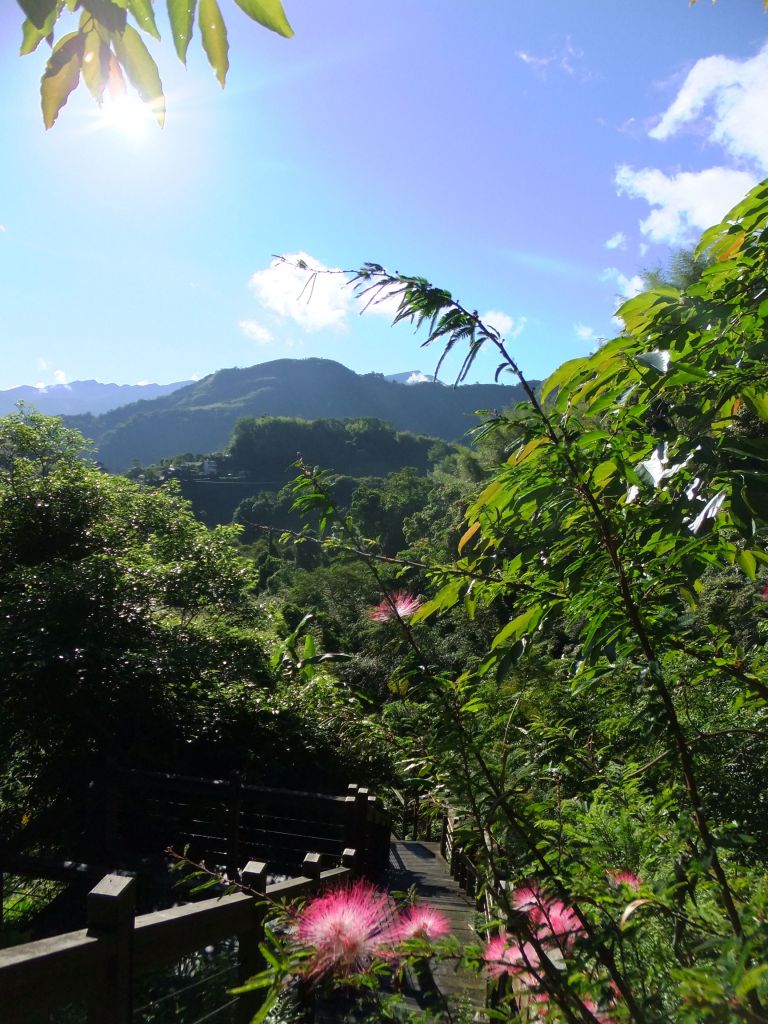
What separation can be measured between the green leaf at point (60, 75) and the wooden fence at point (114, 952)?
1.25 metres

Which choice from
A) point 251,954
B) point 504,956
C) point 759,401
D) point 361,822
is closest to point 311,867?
point 251,954

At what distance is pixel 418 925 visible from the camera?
1.22m

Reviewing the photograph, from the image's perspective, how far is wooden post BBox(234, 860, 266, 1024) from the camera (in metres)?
1.87

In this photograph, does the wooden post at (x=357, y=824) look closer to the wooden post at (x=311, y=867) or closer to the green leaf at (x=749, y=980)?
the wooden post at (x=311, y=867)

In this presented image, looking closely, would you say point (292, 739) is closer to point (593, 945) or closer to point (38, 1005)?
point (38, 1005)

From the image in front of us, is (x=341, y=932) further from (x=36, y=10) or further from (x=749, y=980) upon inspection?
(x=36, y=10)

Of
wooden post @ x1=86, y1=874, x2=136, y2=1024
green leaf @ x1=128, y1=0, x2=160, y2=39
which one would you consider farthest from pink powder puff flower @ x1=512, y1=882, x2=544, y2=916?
green leaf @ x1=128, y1=0, x2=160, y2=39

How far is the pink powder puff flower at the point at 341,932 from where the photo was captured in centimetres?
112

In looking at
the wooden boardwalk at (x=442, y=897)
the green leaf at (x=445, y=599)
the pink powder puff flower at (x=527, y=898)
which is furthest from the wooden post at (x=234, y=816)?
the green leaf at (x=445, y=599)

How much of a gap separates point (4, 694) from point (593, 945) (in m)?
7.09

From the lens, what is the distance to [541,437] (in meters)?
1.12

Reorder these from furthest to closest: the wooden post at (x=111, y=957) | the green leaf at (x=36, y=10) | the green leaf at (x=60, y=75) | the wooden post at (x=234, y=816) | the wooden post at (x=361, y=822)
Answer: the wooden post at (x=234, y=816) → the wooden post at (x=361, y=822) → the wooden post at (x=111, y=957) → the green leaf at (x=60, y=75) → the green leaf at (x=36, y=10)

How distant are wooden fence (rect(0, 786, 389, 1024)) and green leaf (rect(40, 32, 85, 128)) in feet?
4.10

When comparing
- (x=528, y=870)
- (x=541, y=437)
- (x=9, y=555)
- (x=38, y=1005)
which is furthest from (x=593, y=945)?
(x=9, y=555)
